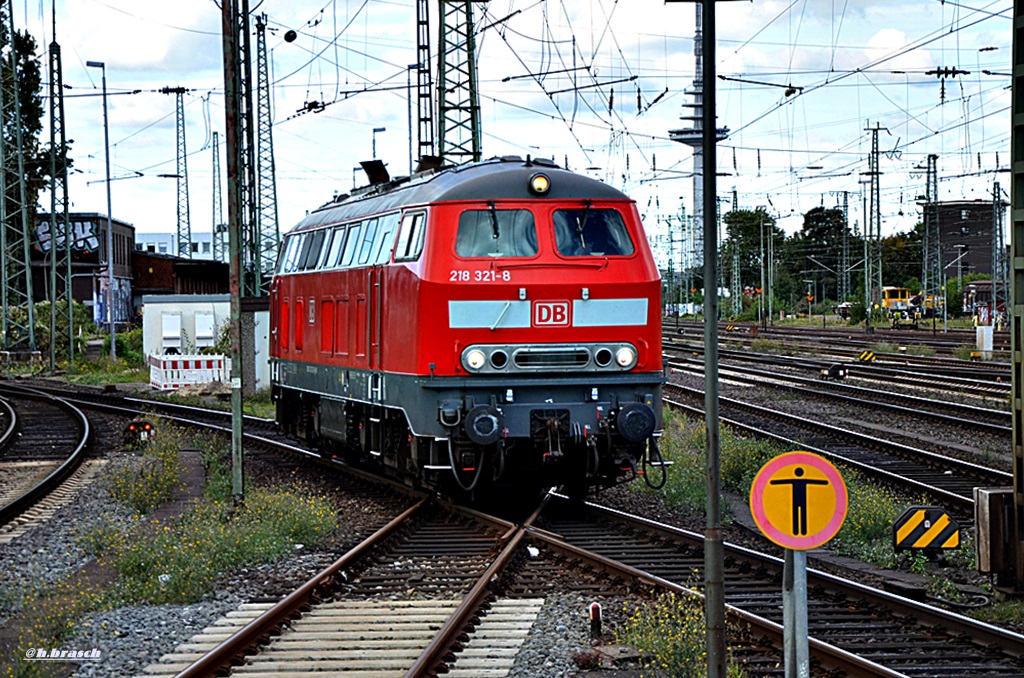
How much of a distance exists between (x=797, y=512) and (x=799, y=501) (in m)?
0.06

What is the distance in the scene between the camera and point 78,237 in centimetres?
6222

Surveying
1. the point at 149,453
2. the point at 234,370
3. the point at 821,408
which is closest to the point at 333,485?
the point at 234,370

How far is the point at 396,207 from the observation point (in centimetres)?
1536

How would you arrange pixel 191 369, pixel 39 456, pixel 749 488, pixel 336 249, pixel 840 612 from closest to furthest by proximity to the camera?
A: pixel 840 612 → pixel 749 488 → pixel 336 249 → pixel 39 456 → pixel 191 369

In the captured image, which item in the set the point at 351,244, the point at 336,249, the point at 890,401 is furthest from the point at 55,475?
the point at 890,401

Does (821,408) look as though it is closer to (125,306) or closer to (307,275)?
(307,275)

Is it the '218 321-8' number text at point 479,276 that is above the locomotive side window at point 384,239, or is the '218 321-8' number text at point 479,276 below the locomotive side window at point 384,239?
below

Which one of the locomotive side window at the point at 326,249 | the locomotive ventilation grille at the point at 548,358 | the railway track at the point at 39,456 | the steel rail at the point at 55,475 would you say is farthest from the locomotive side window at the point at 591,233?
the steel rail at the point at 55,475

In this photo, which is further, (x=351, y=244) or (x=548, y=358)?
(x=351, y=244)

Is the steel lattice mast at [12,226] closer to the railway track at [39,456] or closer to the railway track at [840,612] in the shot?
the railway track at [39,456]

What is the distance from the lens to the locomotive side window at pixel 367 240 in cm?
1609

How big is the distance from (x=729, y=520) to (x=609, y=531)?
1.58 meters

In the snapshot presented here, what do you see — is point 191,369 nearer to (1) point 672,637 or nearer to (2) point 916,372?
(2) point 916,372

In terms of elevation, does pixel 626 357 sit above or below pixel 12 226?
below
